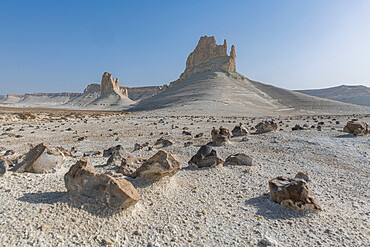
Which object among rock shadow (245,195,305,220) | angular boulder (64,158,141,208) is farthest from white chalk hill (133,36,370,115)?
angular boulder (64,158,141,208)

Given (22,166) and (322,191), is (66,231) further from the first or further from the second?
(322,191)

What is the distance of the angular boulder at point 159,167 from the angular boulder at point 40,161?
226cm

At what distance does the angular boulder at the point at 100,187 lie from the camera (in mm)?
3584

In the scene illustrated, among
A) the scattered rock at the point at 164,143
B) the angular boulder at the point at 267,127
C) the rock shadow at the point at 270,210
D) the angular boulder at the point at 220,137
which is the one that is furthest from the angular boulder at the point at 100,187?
the angular boulder at the point at 267,127

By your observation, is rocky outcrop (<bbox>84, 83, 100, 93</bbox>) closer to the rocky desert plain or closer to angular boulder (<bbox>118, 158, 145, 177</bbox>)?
angular boulder (<bbox>118, 158, 145, 177</bbox>)

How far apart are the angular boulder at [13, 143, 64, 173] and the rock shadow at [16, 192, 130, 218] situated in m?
1.42

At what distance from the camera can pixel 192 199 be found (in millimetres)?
4461

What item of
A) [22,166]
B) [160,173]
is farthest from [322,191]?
[22,166]

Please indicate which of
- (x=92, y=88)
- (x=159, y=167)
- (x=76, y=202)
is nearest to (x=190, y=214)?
(x=159, y=167)

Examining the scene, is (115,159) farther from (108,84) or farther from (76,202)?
(108,84)

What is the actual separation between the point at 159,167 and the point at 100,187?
1397 mm

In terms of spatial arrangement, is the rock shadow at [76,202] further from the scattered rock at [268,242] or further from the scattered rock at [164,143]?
the scattered rock at [164,143]

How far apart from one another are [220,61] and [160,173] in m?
105

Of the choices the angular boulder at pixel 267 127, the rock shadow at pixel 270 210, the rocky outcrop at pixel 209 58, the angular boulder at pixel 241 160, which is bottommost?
the rock shadow at pixel 270 210
